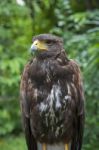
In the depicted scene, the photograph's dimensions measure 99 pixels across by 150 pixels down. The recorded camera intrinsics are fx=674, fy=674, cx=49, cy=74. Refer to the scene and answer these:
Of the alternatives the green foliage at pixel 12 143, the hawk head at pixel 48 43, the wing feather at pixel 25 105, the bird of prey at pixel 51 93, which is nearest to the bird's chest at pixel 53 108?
the bird of prey at pixel 51 93

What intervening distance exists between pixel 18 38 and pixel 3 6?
Result: 1580 millimetres

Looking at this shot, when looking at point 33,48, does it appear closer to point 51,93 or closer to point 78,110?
point 51,93

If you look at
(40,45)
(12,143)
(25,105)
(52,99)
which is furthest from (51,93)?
(12,143)

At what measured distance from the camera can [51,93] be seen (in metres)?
5.67

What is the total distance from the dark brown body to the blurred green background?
3.97 ft

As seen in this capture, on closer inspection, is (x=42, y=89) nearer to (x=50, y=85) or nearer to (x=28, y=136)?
(x=50, y=85)

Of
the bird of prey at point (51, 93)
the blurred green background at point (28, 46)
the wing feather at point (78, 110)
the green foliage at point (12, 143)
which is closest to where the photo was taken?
the bird of prey at point (51, 93)

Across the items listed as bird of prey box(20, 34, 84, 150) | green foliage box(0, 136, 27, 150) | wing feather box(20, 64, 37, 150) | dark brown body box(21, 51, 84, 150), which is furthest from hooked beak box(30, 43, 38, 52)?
green foliage box(0, 136, 27, 150)

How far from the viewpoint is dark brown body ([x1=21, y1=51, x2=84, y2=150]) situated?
5.68 meters

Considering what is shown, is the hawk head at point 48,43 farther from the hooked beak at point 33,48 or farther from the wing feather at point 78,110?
the wing feather at point 78,110

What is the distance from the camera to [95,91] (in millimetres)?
7457

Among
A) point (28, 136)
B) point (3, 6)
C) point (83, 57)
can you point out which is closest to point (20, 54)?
point (3, 6)

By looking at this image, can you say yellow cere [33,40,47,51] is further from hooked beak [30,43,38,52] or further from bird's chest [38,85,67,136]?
bird's chest [38,85,67,136]

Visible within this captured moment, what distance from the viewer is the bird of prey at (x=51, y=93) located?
5.68 meters
